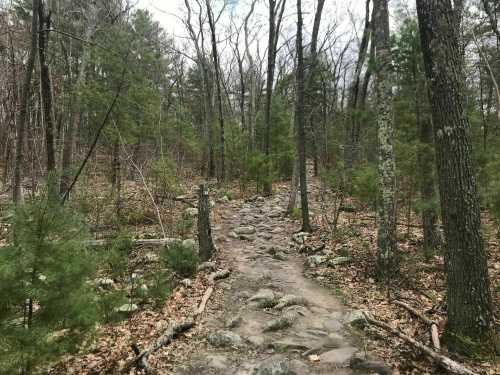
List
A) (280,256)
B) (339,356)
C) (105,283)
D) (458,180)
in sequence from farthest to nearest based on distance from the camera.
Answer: (280,256) < (105,283) < (339,356) < (458,180)

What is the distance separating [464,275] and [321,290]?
2747 millimetres

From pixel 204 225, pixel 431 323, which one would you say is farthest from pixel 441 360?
pixel 204 225

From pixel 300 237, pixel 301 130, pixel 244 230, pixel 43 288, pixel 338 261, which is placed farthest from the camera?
pixel 244 230

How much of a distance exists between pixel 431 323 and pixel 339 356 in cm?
130

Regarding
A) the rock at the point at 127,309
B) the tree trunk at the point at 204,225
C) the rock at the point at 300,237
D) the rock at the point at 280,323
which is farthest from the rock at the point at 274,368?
the rock at the point at 300,237

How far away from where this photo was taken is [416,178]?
7469mm

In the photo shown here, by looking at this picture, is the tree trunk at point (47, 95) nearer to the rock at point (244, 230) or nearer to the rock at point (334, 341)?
the rock at point (244, 230)

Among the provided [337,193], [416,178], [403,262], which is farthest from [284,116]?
[403,262]

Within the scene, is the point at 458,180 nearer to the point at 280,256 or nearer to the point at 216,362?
the point at 216,362

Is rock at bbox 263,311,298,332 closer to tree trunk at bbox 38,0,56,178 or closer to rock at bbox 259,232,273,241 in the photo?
rock at bbox 259,232,273,241

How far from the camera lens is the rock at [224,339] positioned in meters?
4.20

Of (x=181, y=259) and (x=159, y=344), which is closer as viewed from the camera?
(x=159, y=344)

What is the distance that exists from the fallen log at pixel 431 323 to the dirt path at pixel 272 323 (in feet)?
2.68

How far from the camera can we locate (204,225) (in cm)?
733
